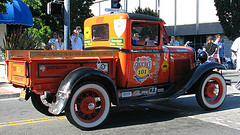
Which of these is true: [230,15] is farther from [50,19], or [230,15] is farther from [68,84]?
[68,84]

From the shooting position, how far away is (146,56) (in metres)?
5.69

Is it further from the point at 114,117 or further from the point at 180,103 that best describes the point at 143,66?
the point at 180,103

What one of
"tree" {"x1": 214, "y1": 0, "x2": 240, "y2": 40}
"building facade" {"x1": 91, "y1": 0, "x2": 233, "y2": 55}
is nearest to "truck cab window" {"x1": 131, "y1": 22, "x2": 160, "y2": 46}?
"tree" {"x1": 214, "y1": 0, "x2": 240, "y2": 40}

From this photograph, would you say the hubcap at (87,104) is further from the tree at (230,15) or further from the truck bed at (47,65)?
the tree at (230,15)

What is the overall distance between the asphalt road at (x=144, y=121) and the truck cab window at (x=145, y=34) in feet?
4.91

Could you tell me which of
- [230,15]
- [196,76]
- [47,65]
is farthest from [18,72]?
[230,15]

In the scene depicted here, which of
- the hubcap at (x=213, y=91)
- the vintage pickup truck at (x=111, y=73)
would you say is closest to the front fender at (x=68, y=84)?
the vintage pickup truck at (x=111, y=73)

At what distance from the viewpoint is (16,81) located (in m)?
4.99

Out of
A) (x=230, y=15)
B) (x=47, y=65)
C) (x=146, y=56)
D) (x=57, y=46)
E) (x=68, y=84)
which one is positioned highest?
(x=230, y=15)

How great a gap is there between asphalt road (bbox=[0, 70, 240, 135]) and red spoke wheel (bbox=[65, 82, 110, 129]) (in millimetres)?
164

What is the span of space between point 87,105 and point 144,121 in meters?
1.20

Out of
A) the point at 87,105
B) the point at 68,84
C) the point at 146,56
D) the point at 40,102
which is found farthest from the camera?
the point at 146,56

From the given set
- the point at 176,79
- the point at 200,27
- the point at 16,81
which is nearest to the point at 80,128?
the point at 16,81

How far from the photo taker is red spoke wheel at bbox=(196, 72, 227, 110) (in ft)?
19.7
